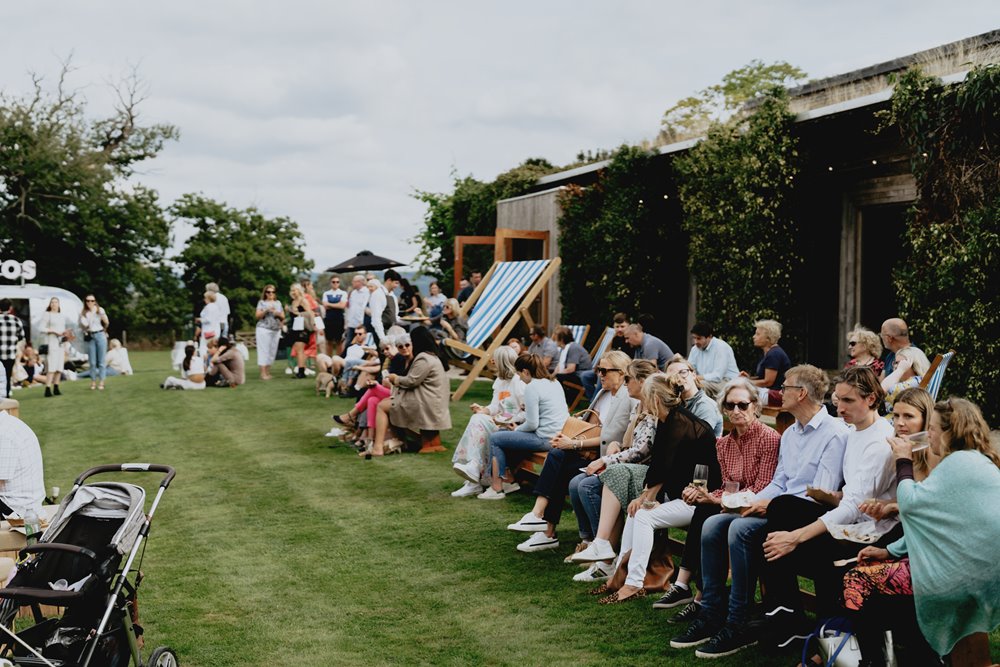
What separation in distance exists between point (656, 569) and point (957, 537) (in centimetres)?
230

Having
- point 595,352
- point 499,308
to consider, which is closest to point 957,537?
point 595,352

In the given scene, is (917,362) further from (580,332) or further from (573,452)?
(580,332)

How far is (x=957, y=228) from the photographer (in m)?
9.16

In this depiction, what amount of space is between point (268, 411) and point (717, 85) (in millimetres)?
40246

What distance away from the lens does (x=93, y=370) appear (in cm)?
1817

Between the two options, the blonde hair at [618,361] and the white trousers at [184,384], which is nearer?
the blonde hair at [618,361]

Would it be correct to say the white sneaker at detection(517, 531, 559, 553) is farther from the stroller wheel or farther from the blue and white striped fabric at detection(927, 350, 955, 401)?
the blue and white striped fabric at detection(927, 350, 955, 401)

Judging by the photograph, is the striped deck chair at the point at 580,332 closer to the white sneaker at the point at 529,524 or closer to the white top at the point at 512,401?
the white top at the point at 512,401

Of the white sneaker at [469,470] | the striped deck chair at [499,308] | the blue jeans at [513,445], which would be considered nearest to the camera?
the blue jeans at [513,445]

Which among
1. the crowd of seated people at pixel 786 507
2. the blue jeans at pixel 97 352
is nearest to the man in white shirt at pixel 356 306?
the blue jeans at pixel 97 352

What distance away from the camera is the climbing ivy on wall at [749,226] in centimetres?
1151

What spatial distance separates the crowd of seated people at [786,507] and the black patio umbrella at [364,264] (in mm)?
14275

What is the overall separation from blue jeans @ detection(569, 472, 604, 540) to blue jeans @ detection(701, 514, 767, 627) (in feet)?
4.30

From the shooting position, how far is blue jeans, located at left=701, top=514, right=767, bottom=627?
5047 millimetres
